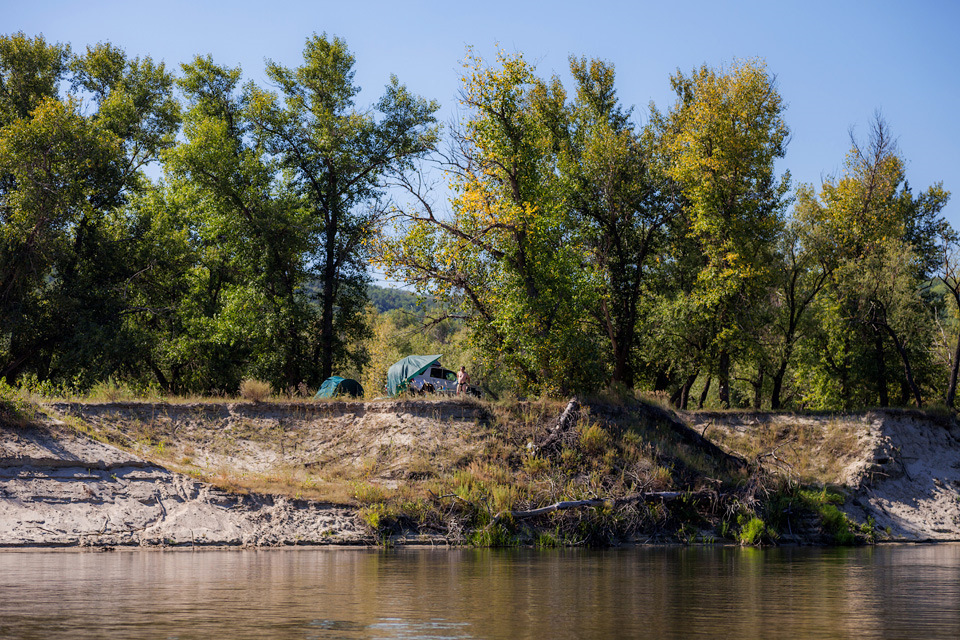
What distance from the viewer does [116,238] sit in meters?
45.5

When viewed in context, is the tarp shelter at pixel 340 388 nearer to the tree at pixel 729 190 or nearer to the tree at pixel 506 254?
the tree at pixel 506 254

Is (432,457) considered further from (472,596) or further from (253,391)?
(472,596)

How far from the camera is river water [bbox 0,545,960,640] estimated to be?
9.78 meters

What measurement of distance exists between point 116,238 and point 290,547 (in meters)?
27.9

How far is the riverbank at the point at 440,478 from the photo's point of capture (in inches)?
974

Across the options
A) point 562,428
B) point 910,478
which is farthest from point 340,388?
point 910,478

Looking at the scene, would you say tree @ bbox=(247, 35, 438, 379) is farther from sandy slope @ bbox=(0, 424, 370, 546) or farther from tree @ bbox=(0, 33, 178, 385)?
sandy slope @ bbox=(0, 424, 370, 546)


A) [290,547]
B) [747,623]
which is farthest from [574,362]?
[747,623]

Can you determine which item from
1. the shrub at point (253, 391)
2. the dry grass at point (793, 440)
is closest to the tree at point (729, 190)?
the dry grass at point (793, 440)

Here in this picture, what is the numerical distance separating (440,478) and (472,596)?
15.0 meters

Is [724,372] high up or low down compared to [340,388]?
up

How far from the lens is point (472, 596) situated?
1273 cm

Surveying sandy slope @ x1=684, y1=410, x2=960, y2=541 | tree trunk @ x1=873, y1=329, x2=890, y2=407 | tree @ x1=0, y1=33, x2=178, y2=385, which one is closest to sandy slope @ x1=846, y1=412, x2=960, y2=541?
sandy slope @ x1=684, y1=410, x2=960, y2=541

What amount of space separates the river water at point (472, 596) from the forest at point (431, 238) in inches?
723
